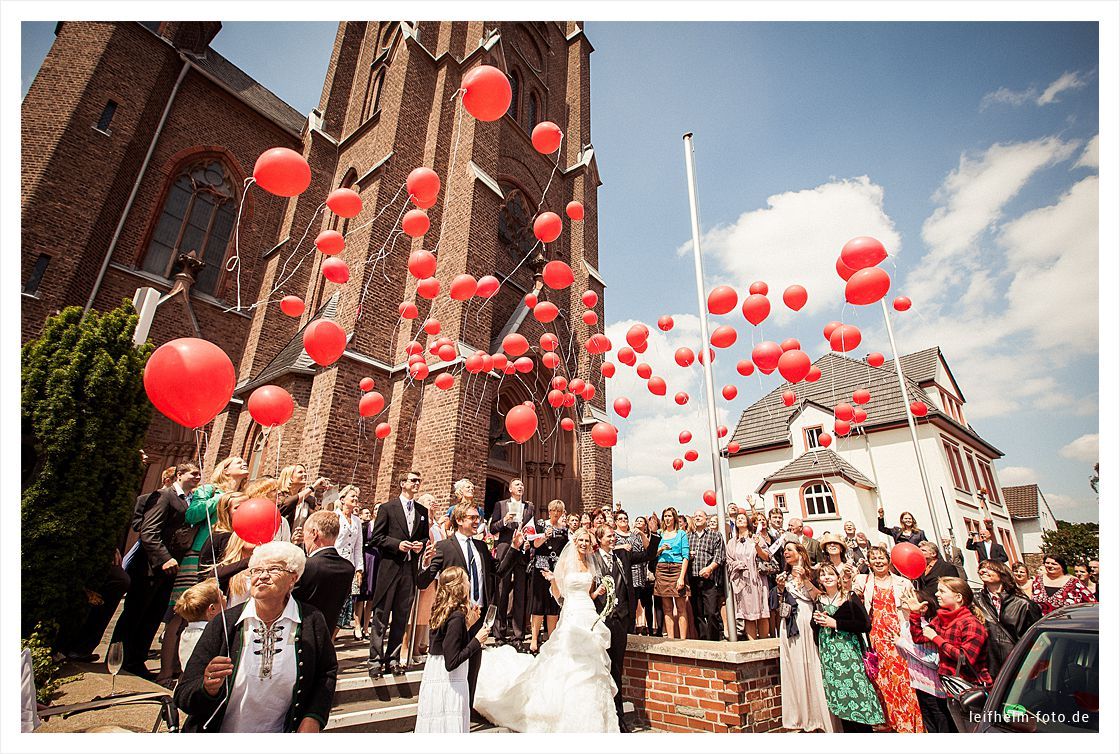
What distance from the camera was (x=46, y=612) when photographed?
408 cm

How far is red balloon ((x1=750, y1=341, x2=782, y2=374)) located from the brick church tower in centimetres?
545

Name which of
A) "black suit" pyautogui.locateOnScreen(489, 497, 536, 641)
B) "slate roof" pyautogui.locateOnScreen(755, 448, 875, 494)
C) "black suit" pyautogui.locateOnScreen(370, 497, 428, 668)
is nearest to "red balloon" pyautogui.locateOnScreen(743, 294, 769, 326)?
"black suit" pyautogui.locateOnScreen(489, 497, 536, 641)

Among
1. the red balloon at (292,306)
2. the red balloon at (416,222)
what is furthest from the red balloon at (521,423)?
the red balloon at (292,306)

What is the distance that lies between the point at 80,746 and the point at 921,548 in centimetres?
711

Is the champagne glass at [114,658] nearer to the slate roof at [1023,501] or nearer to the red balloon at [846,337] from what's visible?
the red balloon at [846,337]

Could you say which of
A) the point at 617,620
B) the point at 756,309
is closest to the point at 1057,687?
the point at 617,620

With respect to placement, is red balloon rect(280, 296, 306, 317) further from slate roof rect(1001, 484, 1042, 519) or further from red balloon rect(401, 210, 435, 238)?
slate roof rect(1001, 484, 1042, 519)

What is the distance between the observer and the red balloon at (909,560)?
4.85m

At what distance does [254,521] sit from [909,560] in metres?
5.97

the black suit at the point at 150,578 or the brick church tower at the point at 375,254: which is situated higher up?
the brick church tower at the point at 375,254

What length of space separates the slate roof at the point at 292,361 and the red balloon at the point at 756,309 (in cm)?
856

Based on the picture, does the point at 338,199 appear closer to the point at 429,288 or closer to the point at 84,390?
the point at 429,288

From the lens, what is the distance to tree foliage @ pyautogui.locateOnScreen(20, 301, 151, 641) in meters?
4.18

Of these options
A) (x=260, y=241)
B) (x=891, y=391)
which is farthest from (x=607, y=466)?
(x=891, y=391)
